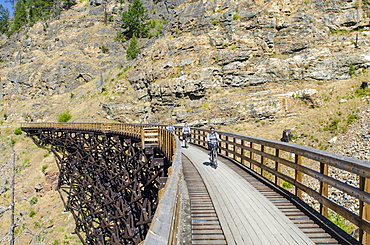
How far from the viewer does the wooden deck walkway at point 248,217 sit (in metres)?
3.60

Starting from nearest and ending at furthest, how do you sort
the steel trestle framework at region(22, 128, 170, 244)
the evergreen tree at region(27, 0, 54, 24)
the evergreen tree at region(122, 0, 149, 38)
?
1. the steel trestle framework at region(22, 128, 170, 244)
2. the evergreen tree at region(122, 0, 149, 38)
3. the evergreen tree at region(27, 0, 54, 24)

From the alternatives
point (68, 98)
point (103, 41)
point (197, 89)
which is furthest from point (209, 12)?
point (103, 41)

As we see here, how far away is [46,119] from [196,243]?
50.7 metres

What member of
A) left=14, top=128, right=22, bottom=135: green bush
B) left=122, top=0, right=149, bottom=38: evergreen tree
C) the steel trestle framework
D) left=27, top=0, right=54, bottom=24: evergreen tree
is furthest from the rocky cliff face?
left=27, top=0, right=54, bottom=24: evergreen tree

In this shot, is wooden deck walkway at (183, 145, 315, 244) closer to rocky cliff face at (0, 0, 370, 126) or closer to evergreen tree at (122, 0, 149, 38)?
rocky cliff face at (0, 0, 370, 126)

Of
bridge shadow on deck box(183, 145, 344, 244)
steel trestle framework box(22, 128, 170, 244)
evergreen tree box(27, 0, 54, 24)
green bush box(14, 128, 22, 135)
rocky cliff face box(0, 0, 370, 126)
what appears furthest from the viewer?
evergreen tree box(27, 0, 54, 24)

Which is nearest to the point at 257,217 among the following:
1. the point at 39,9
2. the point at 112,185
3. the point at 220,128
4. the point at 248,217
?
the point at 248,217

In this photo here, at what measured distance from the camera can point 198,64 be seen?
3044 cm

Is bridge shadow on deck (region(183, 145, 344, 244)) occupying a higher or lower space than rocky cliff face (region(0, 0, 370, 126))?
lower

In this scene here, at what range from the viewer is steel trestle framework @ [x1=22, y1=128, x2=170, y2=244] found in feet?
43.7

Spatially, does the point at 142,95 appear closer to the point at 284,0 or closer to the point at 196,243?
the point at 284,0

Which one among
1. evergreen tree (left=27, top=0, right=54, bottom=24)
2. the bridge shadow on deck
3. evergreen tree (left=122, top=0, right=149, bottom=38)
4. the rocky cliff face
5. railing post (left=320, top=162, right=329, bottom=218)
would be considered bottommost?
the bridge shadow on deck

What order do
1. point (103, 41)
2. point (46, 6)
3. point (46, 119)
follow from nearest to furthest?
point (46, 119), point (103, 41), point (46, 6)

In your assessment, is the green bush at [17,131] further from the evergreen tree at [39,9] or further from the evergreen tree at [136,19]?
the evergreen tree at [39,9]
